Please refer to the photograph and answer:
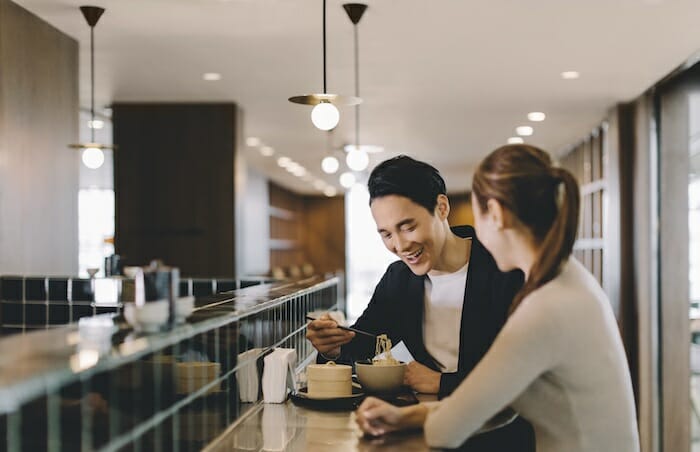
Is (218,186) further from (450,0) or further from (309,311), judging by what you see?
(309,311)

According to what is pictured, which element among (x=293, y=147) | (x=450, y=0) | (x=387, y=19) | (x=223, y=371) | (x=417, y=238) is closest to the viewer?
(x=223, y=371)

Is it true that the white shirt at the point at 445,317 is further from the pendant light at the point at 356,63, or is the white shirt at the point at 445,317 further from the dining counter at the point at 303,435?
the pendant light at the point at 356,63

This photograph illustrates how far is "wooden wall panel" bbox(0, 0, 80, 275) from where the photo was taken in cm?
473

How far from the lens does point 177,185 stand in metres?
7.91

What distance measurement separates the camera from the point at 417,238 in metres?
2.29

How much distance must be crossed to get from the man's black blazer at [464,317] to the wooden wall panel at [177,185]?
5.36 meters

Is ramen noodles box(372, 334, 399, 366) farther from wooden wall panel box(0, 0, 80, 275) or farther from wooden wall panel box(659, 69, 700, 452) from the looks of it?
wooden wall panel box(659, 69, 700, 452)

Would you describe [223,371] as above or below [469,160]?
below

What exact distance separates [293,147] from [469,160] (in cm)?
316

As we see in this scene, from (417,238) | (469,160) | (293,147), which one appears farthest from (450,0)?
(469,160)

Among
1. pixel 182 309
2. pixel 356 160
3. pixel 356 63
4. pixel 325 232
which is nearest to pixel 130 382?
pixel 182 309

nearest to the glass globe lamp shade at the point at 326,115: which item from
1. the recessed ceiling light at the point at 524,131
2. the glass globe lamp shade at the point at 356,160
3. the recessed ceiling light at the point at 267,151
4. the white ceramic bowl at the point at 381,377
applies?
the white ceramic bowl at the point at 381,377

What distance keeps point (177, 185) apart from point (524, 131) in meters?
4.19

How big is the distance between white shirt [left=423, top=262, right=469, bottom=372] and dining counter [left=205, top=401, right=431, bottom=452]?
35cm
